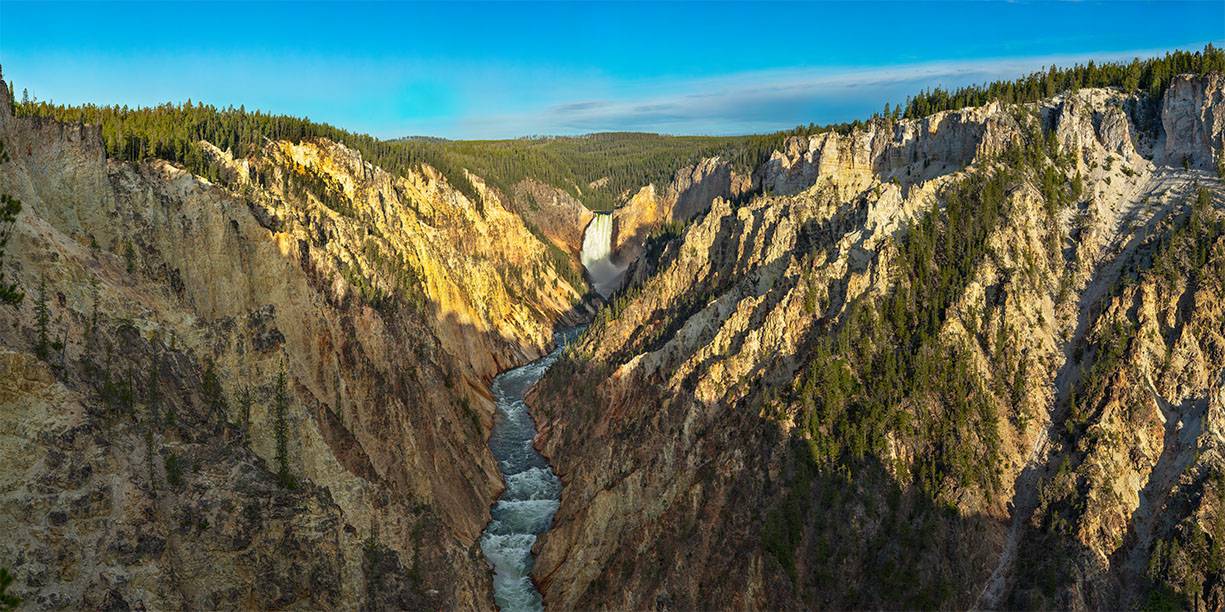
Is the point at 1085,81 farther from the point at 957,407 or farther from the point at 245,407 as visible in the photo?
the point at 245,407

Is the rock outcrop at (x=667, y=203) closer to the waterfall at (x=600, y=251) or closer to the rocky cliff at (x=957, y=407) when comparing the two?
the waterfall at (x=600, y=251)

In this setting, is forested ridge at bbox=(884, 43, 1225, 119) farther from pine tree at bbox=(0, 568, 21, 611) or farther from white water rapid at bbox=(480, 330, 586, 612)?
pine tree at bbox=(0, 568, 21, 611)

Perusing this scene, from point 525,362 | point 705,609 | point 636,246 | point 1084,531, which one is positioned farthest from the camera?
point 636,246

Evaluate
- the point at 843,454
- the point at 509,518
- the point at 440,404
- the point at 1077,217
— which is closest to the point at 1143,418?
the point at 843,454

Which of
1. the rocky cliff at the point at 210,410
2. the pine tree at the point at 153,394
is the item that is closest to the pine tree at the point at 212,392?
the rocky cliff at the point at 210,410

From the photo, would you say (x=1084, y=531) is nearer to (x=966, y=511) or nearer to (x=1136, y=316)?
(x=966, y=511)
